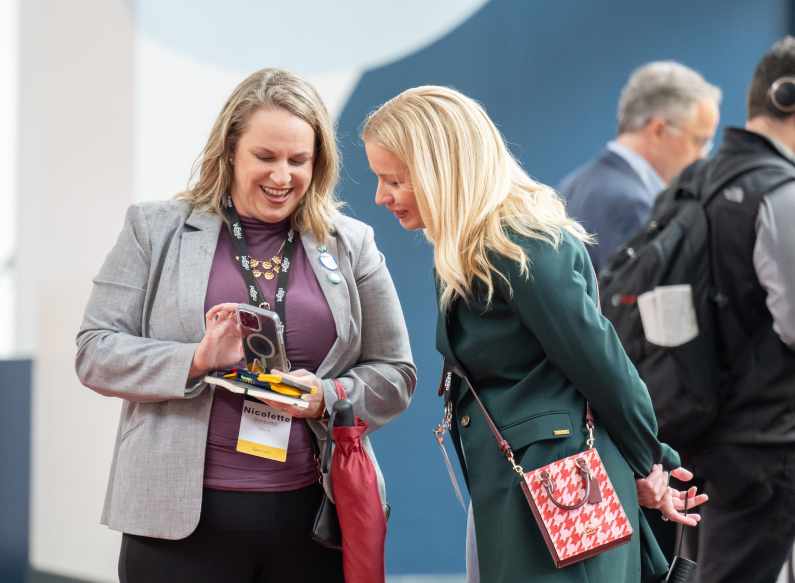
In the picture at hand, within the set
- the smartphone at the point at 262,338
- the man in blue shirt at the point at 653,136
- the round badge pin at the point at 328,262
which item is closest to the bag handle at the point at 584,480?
the smartphone at the point at 262,338

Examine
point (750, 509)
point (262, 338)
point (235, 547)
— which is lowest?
point (750, 509)

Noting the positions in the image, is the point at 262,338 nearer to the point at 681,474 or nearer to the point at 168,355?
the point at 168,355

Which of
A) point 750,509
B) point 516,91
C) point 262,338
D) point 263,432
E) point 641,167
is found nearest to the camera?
point 262,338

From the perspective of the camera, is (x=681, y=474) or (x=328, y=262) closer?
(x=681, y=474)

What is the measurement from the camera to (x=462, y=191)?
2209 mm

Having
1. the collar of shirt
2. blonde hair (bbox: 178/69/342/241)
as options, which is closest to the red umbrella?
blonde hair (bbox: 178/69/342/241)

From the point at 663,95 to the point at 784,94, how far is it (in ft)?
4.17

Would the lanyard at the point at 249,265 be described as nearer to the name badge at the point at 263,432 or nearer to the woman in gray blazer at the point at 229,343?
the woman in gray blazer at the point at 229,343

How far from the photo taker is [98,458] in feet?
15.3

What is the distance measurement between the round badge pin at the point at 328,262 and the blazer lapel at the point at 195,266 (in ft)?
0.80

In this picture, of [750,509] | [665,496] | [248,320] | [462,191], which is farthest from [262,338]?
[750,509]

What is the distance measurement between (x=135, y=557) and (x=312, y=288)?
2.29 ft

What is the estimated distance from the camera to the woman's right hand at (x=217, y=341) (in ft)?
7.62

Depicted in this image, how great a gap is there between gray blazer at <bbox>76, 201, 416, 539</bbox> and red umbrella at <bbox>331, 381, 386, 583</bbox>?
0.32 ft
